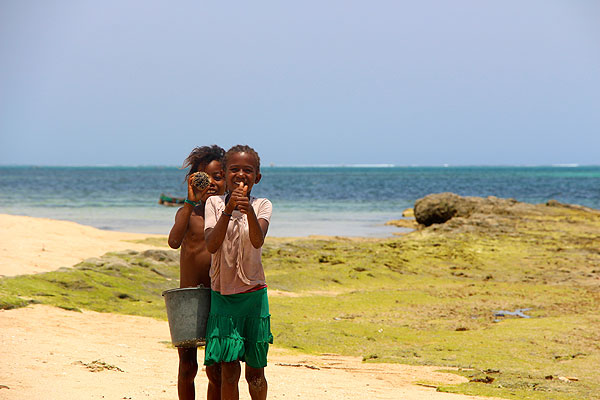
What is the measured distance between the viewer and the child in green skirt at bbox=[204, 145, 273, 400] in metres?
3.65

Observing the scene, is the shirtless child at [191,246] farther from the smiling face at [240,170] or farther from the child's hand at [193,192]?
the smiling face at [240,170]

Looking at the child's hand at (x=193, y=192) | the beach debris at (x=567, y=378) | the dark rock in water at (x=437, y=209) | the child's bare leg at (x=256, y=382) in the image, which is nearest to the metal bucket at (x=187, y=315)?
the child's bare leg at (x=256, y=382)

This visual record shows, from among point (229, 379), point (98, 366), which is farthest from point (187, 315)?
point (98, 366)

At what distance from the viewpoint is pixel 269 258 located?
13.4 meters

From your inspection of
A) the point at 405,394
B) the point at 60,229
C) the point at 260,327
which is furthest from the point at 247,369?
the point at 60,229

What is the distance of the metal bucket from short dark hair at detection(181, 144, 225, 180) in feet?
2.82

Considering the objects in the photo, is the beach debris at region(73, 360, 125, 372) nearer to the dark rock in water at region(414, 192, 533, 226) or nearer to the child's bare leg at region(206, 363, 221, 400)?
the child's bare leg at region(206, 363, 221, 400)

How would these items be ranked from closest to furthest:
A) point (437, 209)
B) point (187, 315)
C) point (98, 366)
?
point (187, 315) < point (98, 366) < point (437, 209)

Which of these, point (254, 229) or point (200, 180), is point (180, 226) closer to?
point (200, 180)

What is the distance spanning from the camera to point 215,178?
14.0 ft

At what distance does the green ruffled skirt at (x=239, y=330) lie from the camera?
12.0ft

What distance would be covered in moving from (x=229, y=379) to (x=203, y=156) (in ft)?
4.84

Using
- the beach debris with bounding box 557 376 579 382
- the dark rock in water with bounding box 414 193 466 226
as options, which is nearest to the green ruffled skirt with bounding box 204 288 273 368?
the beach debris with bounding box 557 376 579 382

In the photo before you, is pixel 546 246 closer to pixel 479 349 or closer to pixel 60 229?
pixel 479 349
